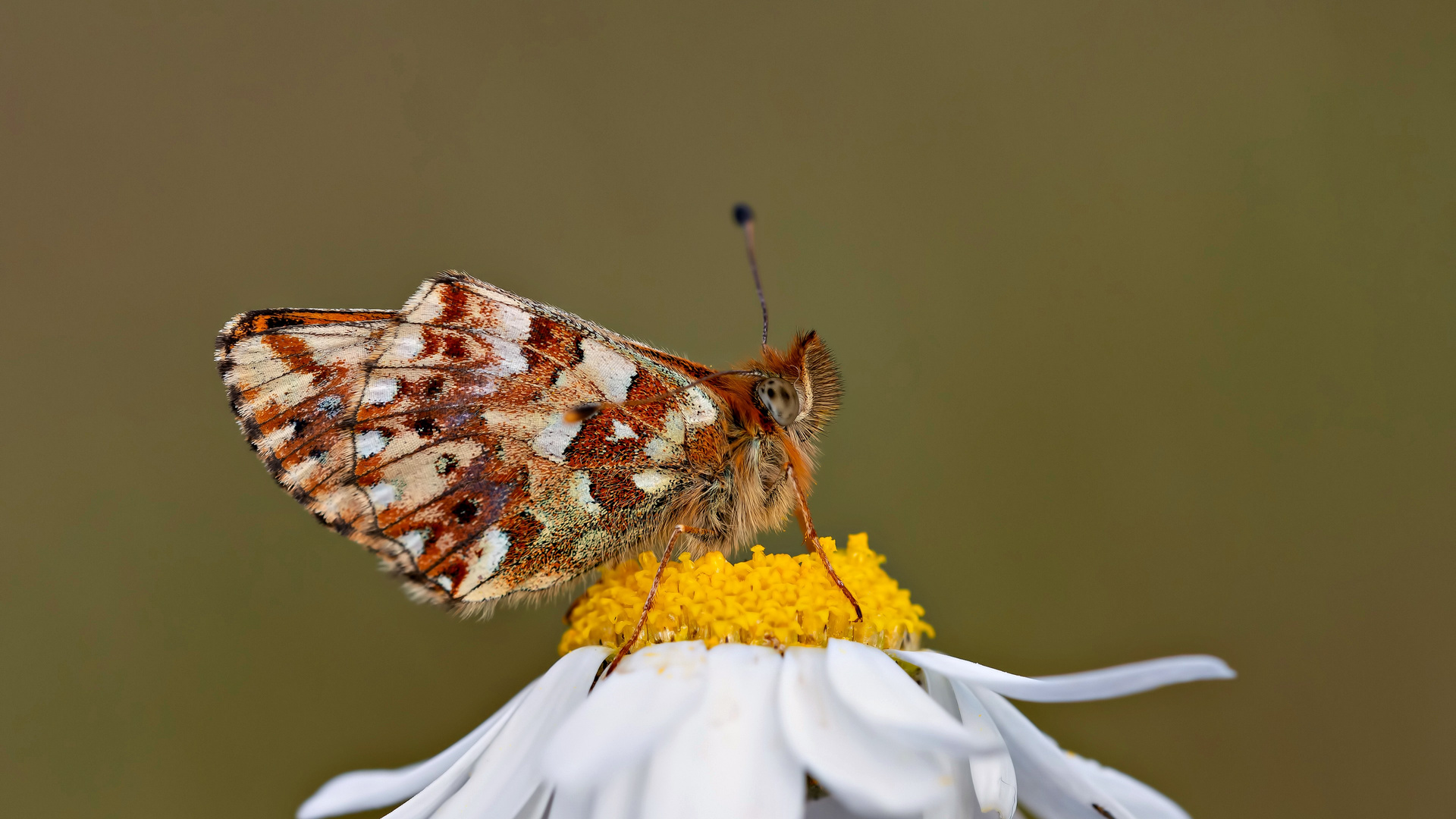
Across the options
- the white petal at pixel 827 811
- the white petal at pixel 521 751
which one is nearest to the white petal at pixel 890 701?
the white petal at pixel 827 811

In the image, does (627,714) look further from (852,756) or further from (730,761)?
(852,756)

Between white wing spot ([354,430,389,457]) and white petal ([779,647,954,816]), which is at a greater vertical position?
white wing spot ([354,430,389,457])

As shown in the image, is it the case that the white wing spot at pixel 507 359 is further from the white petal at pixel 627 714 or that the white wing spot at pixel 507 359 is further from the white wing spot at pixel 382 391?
the white petal at pixel 627 714

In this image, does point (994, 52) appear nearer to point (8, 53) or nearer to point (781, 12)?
point (781, 12)

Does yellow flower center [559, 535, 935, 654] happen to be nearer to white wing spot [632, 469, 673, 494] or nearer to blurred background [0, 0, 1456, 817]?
white wing spot [632, 469, 673, 494]

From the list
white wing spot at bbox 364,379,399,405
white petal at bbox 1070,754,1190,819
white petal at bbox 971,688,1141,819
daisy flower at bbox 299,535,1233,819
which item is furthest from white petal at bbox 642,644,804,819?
white wing spot at bbox 364,379,399,405

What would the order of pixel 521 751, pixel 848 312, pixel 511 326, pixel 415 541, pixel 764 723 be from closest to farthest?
pixel 764 723 → pixel 521 751 → pixel 415 541 → pixel 511 326 → pixel 848 312

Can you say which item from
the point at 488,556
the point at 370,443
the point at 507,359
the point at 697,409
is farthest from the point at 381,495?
the point at 697,409
